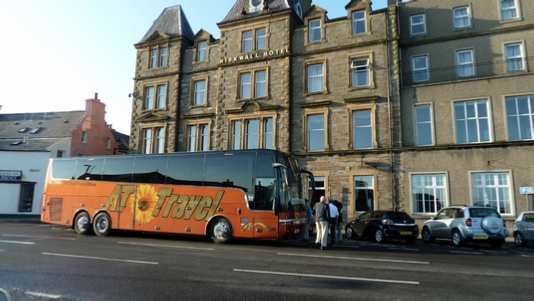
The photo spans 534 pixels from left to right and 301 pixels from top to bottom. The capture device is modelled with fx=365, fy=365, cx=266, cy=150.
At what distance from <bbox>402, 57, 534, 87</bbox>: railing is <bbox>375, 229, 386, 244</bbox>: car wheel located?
11.5 m

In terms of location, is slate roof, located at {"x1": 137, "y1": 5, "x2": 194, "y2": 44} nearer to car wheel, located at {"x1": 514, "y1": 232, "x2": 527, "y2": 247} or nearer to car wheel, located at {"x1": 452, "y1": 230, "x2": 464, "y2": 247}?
car wheel, located at {"x1": 452, "y1": 230, "x2": 464, "y2": 247}

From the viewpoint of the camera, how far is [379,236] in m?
16.5

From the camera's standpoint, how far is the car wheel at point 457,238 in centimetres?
1511

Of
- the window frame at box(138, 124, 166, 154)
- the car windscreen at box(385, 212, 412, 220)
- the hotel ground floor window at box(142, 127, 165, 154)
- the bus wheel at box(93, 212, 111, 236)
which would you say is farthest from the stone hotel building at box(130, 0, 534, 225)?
the bus wheel at box(93, 212, 111, 236)

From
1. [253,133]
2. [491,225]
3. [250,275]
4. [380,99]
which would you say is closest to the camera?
[250,275]

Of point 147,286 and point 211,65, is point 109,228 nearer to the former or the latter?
point 147,286

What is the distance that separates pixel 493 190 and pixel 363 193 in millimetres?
6994

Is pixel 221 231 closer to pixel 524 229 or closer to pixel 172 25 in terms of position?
pixel 524 229

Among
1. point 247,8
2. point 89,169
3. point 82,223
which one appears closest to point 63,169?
point 89,169

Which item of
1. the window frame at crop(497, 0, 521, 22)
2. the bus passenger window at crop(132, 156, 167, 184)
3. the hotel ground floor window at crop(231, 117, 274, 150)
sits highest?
the window frame at crop(497, 0, 521, 22)

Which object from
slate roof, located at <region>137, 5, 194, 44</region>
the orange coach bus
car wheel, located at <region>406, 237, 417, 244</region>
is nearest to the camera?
the orange coach bus

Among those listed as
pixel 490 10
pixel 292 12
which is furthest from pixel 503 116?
pixel 292 12

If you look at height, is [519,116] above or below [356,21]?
below

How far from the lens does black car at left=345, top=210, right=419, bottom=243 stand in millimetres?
16203
